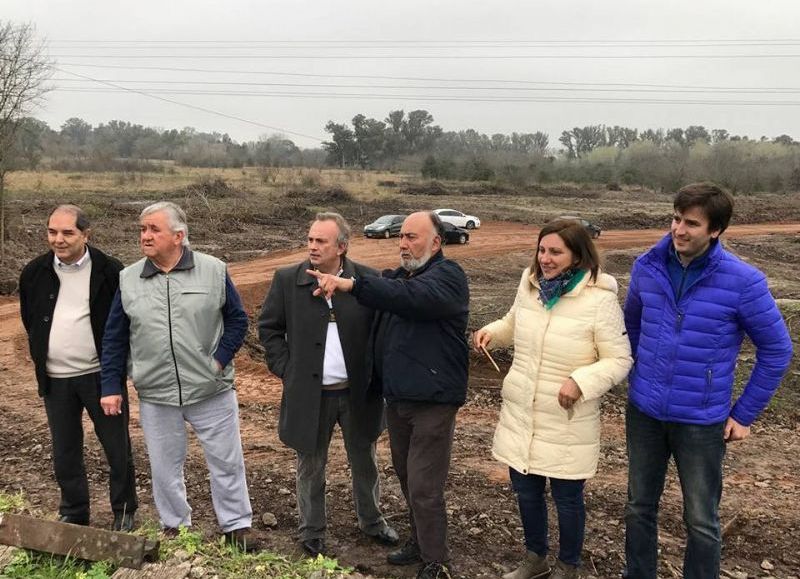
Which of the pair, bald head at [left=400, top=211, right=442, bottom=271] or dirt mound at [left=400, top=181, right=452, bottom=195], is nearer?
bald head at [left=400, top=211, right=442, bottom=271]

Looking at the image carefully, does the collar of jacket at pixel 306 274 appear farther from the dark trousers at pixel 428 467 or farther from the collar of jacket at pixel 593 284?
the collar of jacket at pixel 593 284

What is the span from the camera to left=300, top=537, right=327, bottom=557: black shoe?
12.1 ft

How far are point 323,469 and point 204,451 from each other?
0.63 metres

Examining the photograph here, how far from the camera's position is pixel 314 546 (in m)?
3.72

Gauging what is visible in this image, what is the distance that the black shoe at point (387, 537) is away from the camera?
388 cm

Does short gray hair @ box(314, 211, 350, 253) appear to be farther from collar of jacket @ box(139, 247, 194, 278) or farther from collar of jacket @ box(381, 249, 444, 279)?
collar of jacket @ box(139, 247, 194, 278)

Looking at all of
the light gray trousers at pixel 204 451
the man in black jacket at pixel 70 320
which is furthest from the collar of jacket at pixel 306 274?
the man in black jacket at pixel 70 320

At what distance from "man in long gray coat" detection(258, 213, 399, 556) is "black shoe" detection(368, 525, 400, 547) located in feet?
1.09

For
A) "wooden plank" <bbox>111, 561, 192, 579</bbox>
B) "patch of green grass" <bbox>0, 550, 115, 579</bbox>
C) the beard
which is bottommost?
"patch of green grass" <bbox>0, 550, 115, 579</bbox>

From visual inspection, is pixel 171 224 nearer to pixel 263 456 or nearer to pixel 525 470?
pixel 525 470

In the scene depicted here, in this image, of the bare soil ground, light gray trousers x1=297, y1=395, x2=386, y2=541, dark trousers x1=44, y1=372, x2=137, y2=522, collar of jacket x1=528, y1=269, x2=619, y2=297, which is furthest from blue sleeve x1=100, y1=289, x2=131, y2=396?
collar of jacket x1=528, y1=269, x2=619, y2=297

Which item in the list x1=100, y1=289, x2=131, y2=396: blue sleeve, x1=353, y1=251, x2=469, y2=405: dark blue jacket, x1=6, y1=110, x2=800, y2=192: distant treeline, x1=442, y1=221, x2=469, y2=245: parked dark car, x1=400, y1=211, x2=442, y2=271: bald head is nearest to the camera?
x1=353, y1=251, x2=469, y2=405: dark blue jacket

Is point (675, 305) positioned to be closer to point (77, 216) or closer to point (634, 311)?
point (634, 311)

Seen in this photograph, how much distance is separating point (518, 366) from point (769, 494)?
2.91 metres
